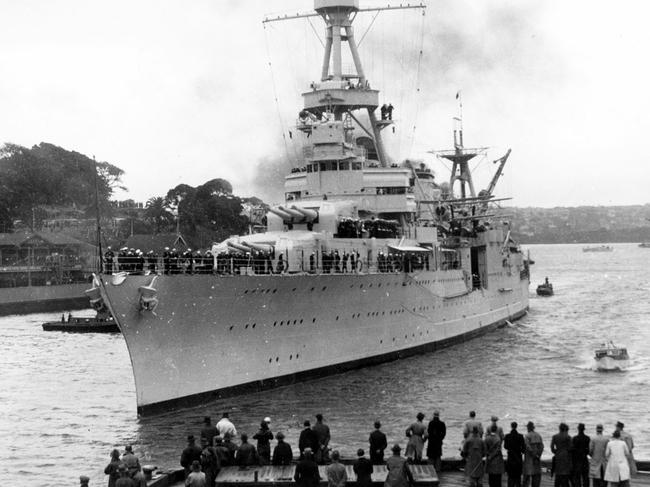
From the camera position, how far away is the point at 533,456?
41.2ft

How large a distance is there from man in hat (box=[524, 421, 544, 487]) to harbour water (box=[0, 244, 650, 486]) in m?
4.01

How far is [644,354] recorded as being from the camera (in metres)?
33.9

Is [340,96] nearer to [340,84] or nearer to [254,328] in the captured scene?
[340,84]

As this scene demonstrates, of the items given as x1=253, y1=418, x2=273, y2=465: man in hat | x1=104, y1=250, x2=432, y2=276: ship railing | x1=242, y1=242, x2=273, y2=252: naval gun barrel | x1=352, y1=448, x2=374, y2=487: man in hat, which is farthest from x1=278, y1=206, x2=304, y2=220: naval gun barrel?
x1=352, y1=448, x2=374, y2=487: man in hat

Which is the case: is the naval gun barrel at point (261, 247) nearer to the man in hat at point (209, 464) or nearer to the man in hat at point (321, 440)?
the man in hat at point (321, 440)

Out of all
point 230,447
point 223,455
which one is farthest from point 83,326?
point 223,455

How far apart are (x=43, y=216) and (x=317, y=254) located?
2984 inches

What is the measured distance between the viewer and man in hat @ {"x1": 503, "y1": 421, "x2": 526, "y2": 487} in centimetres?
1255

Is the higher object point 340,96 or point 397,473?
point 340,96

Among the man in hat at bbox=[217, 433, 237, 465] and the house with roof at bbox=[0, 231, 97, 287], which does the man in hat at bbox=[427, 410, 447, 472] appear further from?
the house with roof at bbox=[0, 231, 97, 287]

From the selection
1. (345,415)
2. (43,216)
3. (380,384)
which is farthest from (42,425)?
(43,216)

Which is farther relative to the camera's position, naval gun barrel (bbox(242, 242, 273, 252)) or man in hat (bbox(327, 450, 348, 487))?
naval gun barrel (bbox(242, 242, 273, 252))

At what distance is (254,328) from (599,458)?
12.9m

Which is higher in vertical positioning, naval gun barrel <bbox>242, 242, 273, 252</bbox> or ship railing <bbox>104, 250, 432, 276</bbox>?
naval gun barrel <bbox>242, 242, 273, 252</bbox>
